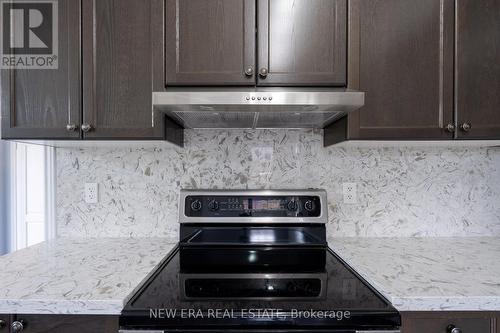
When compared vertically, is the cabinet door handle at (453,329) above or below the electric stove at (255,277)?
below

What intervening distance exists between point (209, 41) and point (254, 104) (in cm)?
39

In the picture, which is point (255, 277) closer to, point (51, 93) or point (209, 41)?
point (209, 41)

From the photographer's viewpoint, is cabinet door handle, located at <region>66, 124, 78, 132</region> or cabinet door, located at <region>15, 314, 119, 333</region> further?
cabinet door handle, located at <region>66, 124, 78, 132</region>

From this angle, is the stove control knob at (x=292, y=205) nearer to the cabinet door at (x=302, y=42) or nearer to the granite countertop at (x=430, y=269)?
Answer: the granite countertop at (x=430, y=269)

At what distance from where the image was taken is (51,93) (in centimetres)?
123

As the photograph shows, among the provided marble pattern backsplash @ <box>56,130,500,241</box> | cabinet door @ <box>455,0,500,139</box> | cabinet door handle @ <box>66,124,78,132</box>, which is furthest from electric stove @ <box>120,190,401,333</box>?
cabinet door @ <box>455,0,500,139</box>

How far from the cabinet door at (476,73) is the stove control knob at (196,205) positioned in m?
1.19

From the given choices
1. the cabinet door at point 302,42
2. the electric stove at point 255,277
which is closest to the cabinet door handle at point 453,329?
the electric stove at point 255,277

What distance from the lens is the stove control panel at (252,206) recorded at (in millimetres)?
1454

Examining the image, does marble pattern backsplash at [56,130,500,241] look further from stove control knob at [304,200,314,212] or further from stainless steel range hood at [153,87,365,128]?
stainless steel range hood at [153,87,365,128]

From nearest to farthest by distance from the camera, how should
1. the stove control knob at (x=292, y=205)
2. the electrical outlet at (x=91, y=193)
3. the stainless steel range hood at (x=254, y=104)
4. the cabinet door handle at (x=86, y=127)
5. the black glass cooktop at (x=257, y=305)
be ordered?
1. the black glass cooktop at (x=257, y=305)
2. the stainless steel range hood at (x=254, y=104)
3. the cabinet door handle at (x=86, y=127)
4. the stove control knob at (x=292, y=205)
5. the electrical outlet at (x=91, y=193)

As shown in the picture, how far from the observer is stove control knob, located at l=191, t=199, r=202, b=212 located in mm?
1458

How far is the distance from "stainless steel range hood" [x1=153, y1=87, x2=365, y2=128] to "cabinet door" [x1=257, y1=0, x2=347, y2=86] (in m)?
0.06

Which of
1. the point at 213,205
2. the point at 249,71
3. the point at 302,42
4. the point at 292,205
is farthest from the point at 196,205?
the point at 302,42
